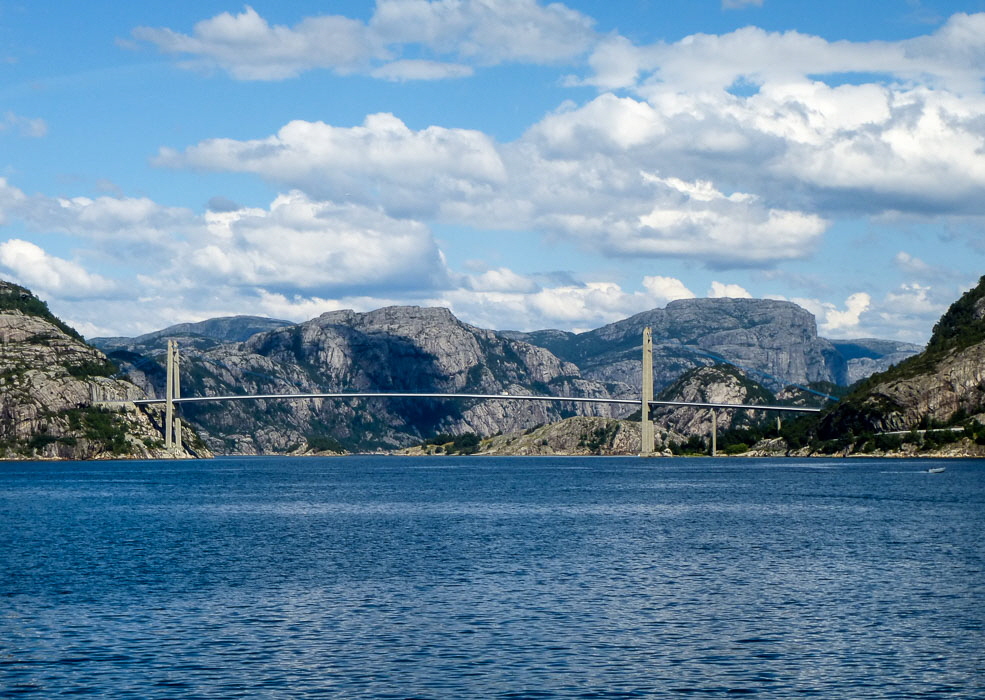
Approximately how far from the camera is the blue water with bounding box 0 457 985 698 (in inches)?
1266

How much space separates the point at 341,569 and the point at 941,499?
67.8 metres

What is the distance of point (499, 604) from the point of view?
44.8 m

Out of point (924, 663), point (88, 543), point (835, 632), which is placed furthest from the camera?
point (88, 543)

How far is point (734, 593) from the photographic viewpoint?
1870 inches

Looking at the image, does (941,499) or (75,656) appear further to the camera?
(941,499)

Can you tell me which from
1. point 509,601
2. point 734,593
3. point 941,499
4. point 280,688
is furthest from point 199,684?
point 941,499

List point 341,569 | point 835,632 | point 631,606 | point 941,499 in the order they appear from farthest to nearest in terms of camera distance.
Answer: point 941,499 < point 341,569 < point 631,606 < point 835,632

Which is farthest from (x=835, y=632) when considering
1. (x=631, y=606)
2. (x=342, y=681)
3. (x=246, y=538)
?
(x=246, y=538)

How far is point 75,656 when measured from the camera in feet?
115

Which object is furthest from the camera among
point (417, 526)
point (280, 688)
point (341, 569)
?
point (417, 526)

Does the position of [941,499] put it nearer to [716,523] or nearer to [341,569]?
[716,523]

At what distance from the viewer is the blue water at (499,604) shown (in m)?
32.2

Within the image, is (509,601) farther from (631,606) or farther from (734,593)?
(734,593)

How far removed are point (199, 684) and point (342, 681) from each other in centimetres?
374
